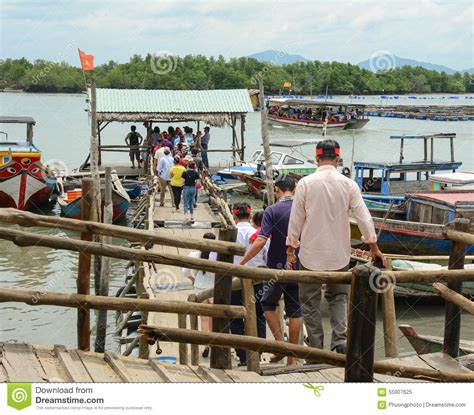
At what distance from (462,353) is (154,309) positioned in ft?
12.1

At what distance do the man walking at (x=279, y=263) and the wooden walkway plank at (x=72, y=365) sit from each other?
78.5 inches

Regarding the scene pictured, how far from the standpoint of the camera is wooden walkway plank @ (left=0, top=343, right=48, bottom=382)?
5.16 m

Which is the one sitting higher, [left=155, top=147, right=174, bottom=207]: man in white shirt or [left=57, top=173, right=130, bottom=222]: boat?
[left=155, top=147, right=174, bottom=207]: man in white shirt

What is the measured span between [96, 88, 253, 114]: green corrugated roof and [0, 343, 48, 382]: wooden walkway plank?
2319cm

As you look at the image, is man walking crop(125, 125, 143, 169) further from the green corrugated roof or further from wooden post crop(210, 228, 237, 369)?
wooden post crop(210, 228, 237, 369)

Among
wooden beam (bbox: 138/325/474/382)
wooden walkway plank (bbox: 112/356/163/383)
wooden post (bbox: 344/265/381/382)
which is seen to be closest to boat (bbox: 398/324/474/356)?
wooden beam (bbox: 138/325/474/382)

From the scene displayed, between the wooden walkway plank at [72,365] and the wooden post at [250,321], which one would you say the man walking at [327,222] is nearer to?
the wooden post at [250,321]

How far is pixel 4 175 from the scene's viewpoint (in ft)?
82.5

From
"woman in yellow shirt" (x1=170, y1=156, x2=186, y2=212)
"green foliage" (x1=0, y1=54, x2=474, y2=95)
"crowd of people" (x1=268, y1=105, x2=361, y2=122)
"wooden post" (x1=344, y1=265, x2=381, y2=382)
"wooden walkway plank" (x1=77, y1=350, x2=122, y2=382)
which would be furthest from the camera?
"green foliage" (x1=0, y1=54, x2=474, y2=95)

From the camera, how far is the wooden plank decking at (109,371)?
5.26 m

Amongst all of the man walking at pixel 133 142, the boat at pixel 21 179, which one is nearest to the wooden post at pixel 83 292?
the boat at pixel 21 179

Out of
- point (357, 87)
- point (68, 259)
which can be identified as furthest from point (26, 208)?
point (357, 87)
